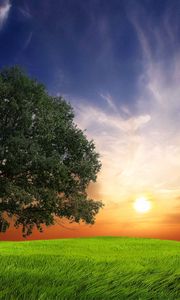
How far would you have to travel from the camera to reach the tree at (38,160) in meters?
23.9

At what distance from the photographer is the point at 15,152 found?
77.3ft

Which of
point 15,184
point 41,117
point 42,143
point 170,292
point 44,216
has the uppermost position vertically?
point 41,117

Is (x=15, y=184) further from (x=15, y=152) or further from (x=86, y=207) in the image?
(x=86, y=207)

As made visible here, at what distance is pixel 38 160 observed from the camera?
2359 cm

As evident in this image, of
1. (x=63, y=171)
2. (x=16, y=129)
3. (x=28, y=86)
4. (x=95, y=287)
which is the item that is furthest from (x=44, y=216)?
(x=95, y=287)

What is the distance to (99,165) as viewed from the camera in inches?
1044

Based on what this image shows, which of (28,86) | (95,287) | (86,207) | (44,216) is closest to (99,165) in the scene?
(86,207)

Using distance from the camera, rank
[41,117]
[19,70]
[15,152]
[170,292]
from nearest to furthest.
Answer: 1. [170,292]
2. [15,152]
3. [41,117]
4. [19,70]

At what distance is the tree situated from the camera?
78.5 ft

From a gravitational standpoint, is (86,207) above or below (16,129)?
below

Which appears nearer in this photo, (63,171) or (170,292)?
(170,292)

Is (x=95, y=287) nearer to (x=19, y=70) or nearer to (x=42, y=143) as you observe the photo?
(x=42, y=143)

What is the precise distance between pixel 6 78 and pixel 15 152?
19.8 feet

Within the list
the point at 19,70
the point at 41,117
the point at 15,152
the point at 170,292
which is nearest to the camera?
the point at 170,292
